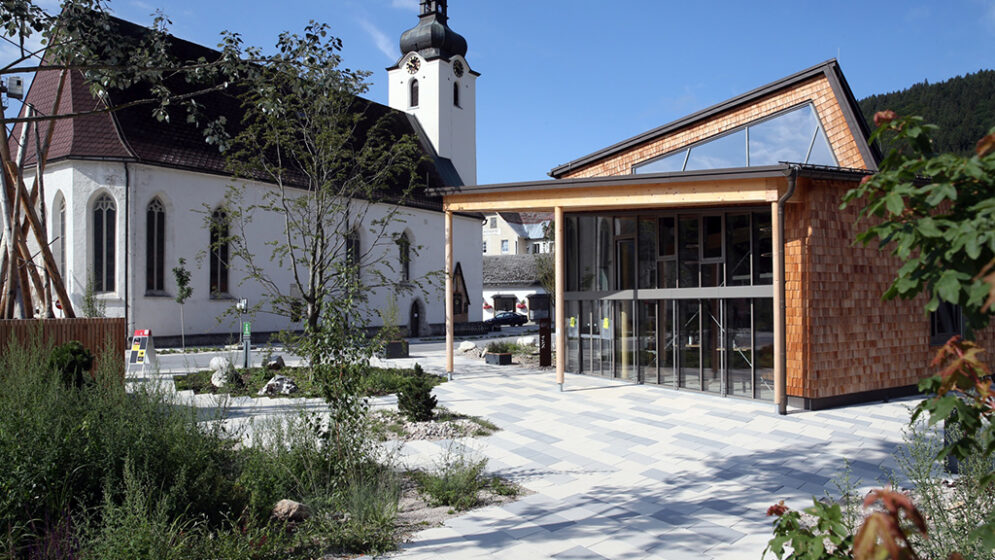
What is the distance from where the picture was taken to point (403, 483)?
7371mm

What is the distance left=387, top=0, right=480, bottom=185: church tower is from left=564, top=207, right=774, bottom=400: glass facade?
30309mm

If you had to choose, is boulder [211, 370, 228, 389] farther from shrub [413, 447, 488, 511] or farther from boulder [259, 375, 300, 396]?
shrub [413, 447, 488, 511]

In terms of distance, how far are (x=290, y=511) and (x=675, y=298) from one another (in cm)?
1012

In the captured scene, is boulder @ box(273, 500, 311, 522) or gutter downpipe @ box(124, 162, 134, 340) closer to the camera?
boulder @ box(273, 500, 311, 522)

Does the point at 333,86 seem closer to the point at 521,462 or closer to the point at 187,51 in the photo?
the point at 521,462

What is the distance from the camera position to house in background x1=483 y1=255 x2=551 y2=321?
6219 centimetres

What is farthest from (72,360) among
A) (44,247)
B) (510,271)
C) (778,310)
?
(510,271)

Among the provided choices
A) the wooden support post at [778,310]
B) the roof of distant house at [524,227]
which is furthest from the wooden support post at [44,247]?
the roof of distant house at [524,227]

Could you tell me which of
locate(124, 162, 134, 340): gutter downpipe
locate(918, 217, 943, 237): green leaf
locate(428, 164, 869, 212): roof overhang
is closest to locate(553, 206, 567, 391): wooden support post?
locate(428, 164, 869, 212): roof overhang

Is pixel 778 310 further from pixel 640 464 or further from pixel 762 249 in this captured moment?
pixel 640 464

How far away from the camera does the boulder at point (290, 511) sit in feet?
19.0

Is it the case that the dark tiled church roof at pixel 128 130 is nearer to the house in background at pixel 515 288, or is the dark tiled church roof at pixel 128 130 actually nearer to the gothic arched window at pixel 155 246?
the gothic arched window at pixel 155 246

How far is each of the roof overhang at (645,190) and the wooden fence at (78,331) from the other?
23.8ft

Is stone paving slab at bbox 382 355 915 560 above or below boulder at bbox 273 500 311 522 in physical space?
below
